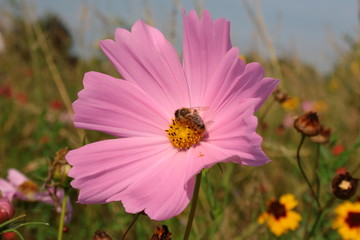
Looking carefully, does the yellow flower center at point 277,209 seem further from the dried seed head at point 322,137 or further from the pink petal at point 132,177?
the pink petal at point 132,177

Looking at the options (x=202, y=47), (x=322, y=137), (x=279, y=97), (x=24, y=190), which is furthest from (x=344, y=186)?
(x=24, y=190)

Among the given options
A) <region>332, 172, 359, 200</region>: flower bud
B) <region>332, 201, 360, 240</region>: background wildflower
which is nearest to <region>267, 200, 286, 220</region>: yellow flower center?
<region>332, 201, 360, 240</region>: background wildflower

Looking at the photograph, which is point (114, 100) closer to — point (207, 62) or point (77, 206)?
point (207, 62)

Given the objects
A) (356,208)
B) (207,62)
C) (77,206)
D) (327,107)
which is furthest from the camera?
(327,107)

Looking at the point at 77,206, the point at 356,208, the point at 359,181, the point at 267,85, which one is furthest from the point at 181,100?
the point at 77,206

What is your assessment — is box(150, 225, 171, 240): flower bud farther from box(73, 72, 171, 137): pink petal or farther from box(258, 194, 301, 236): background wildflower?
box(258, 194, 301, 236): background wildflower

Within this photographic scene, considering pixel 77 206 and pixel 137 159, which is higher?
pixel 137 159
